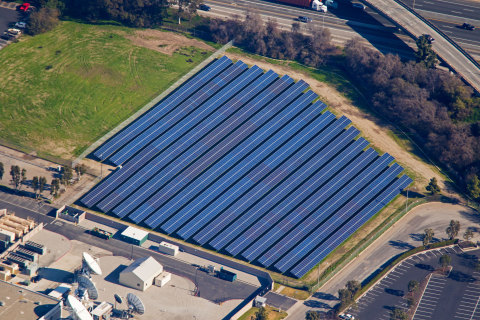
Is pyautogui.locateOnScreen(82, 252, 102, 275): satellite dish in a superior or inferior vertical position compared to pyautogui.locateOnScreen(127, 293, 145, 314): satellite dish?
superior

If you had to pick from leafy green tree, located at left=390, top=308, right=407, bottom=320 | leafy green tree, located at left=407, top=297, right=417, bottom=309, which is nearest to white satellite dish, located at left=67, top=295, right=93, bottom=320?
leafy green tree, located at left=390, top=308, right=407, bottom=320

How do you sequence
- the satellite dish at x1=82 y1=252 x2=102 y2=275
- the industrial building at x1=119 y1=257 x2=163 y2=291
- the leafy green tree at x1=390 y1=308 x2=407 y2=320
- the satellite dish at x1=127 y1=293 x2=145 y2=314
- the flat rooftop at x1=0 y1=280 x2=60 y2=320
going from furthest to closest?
1. the industrial building at x1=119 y1=257 x2=163 y2=291
2. the leafy green tree at x1=390 y1=308 x2=407 y2=320
3. the satellite dish at x1=82 y1=252 x2=102 y2=275
4. the satellite dish at x1=127 y1=293 x2=145 y2=314
5. the flat rooftop at x1=0 y1=280 x2=60 y2=320

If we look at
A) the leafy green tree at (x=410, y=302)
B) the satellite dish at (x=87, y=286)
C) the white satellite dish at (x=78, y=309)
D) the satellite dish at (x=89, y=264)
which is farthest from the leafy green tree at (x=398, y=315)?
the white satellite dish at (x=78, y=309)

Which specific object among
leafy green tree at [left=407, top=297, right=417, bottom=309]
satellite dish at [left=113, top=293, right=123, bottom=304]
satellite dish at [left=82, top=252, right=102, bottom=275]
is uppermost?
satellite dish at [left=82, top=252, right=102, bottom=275]

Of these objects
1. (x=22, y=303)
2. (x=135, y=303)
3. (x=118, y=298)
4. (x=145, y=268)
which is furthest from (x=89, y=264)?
(x=22, y=303)

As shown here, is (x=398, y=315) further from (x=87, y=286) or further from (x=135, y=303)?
(x=87, y=286)

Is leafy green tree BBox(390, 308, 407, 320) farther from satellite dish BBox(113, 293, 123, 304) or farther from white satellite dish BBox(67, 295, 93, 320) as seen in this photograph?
white satellite dish BBox(67, 295, 93, 320)
